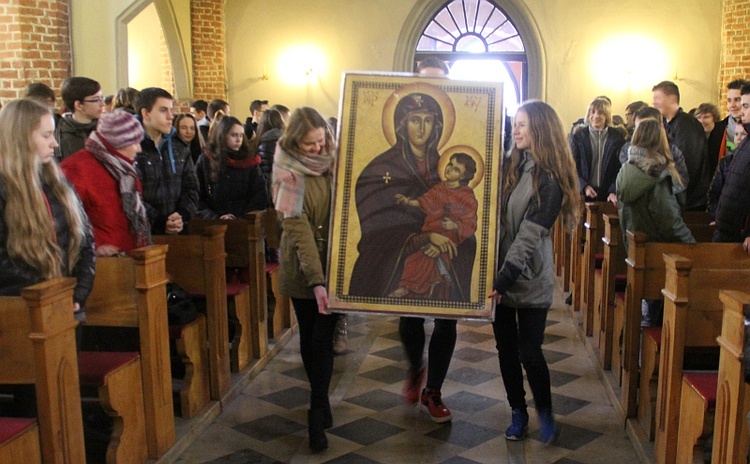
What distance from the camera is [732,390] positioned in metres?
2.51

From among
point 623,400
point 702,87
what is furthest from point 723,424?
point 702,87

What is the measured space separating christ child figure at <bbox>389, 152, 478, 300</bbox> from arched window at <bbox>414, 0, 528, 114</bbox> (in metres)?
9.31

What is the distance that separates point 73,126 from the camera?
4.62m

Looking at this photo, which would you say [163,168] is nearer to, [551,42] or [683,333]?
[683,333]

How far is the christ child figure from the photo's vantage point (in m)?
3.31

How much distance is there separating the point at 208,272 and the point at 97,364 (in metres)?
0.97

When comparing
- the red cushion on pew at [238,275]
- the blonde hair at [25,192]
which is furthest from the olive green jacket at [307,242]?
the red cushion on pew at [238,275]

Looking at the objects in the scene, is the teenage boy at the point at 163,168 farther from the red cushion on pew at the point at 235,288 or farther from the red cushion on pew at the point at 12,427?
the red cushion on pew at the point at 12,427

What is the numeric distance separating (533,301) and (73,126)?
293 centimetres

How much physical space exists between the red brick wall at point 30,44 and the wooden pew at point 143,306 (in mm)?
4160

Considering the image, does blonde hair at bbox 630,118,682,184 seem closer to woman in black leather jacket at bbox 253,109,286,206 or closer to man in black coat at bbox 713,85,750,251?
man in black coat at bbox 713,85,750,251

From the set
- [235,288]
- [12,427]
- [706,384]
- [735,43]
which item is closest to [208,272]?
[235,288]

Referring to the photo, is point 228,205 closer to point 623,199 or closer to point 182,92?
point 623,199

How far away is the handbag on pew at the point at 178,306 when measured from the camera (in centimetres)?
388
